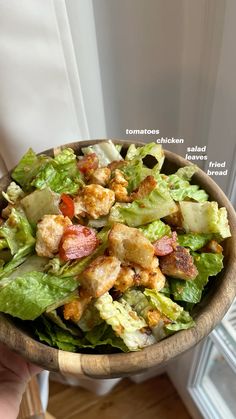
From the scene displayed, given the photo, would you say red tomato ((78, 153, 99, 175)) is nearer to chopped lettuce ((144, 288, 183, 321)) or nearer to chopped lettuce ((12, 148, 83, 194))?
chopped lettuce ((12, 148, 83, 194))

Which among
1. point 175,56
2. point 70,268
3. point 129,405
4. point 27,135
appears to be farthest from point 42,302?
point 129,405

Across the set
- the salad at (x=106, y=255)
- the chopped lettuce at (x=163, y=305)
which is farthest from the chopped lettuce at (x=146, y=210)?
the chopped lettuce at (x=163, y=305)

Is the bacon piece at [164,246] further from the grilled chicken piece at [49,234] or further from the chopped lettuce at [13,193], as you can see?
the chopped lettuce at [13,193]

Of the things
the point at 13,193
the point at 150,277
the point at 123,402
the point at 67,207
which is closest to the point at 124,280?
the point at 150,277

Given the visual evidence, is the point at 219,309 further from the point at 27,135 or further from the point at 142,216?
the point at 27,135

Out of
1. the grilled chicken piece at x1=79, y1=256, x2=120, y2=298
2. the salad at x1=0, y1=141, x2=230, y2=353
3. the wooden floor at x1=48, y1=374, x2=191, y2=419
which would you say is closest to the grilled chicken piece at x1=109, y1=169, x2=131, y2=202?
the salad at x1=0, y1=141, x2=230, y2=353
